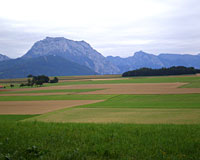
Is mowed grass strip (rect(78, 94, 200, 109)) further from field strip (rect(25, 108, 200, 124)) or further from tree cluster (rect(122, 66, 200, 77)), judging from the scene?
tree cluster (rect(122, 66, 200, 77))

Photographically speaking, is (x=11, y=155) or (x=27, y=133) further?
(x=27, y=133)

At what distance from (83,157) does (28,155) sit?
2221mm

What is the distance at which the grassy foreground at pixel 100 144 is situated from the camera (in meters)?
10.1

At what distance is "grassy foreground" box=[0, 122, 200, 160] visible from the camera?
10.1 m

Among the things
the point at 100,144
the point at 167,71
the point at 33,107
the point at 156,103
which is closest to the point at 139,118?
the point at 100,144

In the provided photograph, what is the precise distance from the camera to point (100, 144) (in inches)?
459

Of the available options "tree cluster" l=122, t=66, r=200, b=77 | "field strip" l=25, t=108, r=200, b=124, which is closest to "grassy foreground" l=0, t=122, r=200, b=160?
"field strip" l=25, t=108, r=200, b=124

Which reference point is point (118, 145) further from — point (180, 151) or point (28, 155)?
point (28, 155)

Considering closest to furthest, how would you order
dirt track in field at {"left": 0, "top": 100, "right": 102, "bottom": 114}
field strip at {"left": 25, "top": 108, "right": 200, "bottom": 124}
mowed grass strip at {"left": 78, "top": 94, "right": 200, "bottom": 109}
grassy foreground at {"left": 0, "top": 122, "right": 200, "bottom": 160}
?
grassy foreground at {"left": 0, "top": 122, "right": 200, "bottom": 160}, field strip at {"left": 25, "top": 108, "right": 200, "bottom": 124}, mowed grass strip at {"left": 78, "top": 94, "right": 200, "bottom": 109}, dirt track in field at {"left": 0, "top": 100, "right": 102, "bottom": 114}

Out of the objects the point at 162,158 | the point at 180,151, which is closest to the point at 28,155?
the point at 162,158

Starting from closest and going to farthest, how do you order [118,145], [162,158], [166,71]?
1. [162,158]
2. [118,145]
3. [166,71]

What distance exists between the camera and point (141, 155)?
10031 mm

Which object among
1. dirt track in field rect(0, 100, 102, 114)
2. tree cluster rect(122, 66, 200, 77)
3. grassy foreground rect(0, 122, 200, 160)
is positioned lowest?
dirt track in field rect(0, 100, 102, 114)

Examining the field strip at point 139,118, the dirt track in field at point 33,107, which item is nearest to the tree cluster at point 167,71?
the dirt track in field at point 33,107
